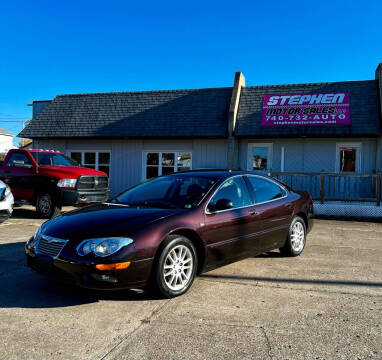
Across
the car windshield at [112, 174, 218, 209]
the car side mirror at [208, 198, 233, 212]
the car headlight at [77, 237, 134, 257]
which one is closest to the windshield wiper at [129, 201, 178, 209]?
the car windshield at [112, 174, 218, 209]

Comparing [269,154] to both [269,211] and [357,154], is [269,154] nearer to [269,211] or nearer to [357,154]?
[357,154]

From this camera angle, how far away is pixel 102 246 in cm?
375

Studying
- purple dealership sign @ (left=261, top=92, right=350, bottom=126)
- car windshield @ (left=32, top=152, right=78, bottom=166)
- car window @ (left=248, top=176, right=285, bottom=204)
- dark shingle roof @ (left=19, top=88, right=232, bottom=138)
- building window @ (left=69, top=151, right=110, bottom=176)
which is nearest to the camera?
car window @ (left=248, top=176, right=285, bottom=204)

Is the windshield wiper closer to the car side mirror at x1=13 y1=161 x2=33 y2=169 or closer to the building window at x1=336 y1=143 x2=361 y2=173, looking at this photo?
the car side mirror at x1=13 y1=161 x2=33 y2=169

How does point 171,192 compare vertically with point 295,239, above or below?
above

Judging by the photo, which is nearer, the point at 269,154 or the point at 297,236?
the point at 297,236

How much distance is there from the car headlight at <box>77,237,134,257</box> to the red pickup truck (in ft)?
21.4

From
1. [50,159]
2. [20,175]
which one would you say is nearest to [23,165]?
[20,175]

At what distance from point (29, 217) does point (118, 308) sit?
7.84 m

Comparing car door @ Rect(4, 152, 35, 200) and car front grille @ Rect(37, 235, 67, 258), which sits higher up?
car door @ Rect(4, 152, 35, 200)

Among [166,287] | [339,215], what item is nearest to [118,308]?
[166,287]

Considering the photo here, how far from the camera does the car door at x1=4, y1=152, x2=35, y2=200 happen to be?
1055 centimetres

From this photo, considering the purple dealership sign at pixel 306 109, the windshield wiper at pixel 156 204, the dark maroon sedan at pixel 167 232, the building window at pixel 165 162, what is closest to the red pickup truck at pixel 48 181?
the dark maroon sedan at pixel 167 232

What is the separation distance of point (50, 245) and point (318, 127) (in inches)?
458
